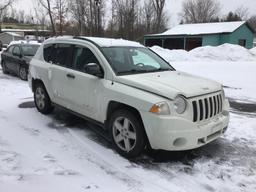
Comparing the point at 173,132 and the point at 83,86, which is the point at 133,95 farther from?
the point at 83,86

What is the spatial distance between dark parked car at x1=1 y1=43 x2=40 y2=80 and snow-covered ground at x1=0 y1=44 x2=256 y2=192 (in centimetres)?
600

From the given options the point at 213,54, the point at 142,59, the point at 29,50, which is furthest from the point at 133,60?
the point at 213,54

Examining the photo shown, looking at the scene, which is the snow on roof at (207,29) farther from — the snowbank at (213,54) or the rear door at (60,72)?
the rear door at (60,72)

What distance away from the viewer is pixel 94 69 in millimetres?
4863

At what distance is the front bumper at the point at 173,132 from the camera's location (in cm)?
404

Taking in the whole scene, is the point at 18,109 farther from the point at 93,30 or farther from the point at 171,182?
the point at 93,30

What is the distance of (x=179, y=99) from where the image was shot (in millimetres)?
4160

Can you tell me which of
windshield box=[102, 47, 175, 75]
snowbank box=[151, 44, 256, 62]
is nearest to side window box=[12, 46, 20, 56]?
windshield box=[102, 47, 175, 75]

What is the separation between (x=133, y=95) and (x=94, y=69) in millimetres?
930

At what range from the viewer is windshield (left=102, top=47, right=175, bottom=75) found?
5051 millimetres

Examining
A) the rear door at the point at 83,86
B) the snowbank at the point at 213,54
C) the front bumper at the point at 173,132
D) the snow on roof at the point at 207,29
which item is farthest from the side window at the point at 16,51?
the snow on roof at the point at 207,29

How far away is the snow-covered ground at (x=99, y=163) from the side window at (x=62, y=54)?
1.29 metres

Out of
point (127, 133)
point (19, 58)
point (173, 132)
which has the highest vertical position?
point (19, 58)

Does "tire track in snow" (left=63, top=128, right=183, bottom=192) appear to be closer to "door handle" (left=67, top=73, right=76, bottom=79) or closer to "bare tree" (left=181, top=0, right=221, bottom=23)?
"door handle" (left=67, top=73, right=76, bottom=79)
